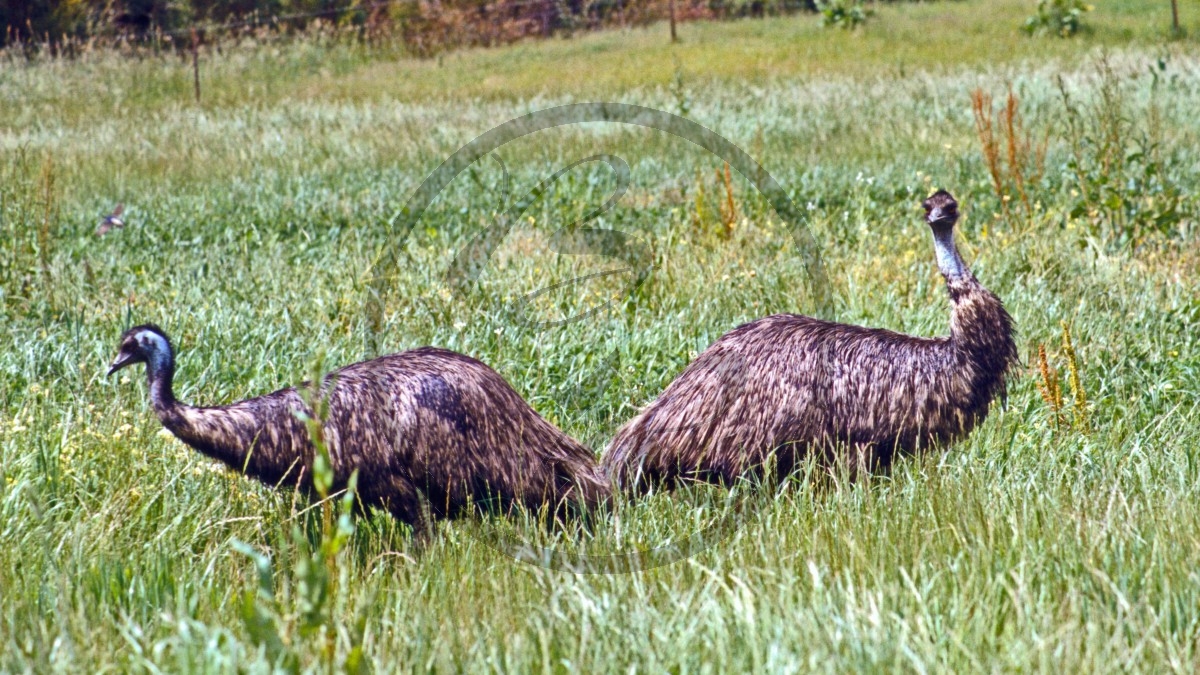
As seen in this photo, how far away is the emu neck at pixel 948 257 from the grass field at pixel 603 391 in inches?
19.6

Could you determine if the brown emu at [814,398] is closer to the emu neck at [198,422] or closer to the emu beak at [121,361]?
the emu neck at [198,422]

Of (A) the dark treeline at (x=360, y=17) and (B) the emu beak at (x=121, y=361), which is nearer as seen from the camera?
(B) the emu beak at (x=121, y=361)

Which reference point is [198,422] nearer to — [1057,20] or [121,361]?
[121,361]

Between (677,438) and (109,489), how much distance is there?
64.5 inches

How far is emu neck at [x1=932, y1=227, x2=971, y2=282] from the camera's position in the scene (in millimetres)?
4059

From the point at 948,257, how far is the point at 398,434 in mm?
1853

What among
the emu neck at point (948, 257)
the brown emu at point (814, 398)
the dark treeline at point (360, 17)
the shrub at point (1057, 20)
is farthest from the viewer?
the shrub at point (1057, 20)

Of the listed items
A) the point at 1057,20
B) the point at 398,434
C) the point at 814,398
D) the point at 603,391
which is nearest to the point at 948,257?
the point at 814,398

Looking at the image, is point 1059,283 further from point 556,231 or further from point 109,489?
point 109,489

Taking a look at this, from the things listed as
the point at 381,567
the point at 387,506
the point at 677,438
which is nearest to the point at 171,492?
the point at 387,506

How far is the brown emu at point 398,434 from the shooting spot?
345cm

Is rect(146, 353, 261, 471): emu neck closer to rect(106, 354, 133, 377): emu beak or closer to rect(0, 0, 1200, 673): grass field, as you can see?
rect(106, 354, 133, 377): emu beak

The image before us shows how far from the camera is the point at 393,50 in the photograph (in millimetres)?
26359

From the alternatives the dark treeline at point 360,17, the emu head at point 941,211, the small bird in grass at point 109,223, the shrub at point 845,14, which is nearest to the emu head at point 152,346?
the emu head at point 941,211
